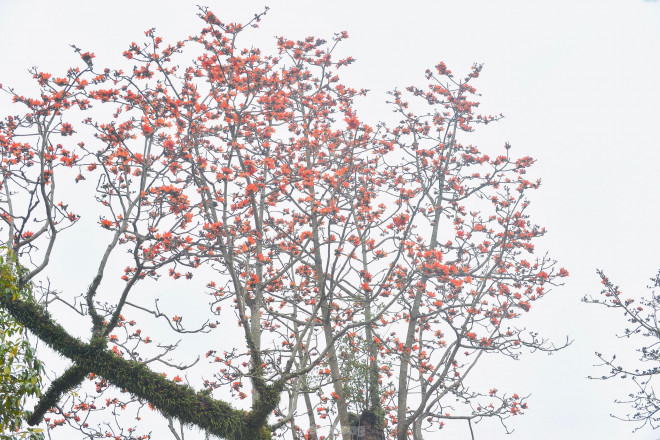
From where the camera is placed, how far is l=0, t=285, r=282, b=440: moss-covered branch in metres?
8.36

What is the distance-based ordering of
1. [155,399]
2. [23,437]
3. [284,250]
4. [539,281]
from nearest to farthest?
[23,437] < [155,399] < [284,250] < [539,281]

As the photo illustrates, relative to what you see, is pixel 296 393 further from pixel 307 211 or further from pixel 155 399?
pixel 307 211

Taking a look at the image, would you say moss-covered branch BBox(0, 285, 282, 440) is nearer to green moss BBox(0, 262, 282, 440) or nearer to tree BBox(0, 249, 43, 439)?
green moss BBox(0, 262, 282, 440)

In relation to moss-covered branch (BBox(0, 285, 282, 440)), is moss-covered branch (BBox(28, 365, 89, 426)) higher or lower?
lower

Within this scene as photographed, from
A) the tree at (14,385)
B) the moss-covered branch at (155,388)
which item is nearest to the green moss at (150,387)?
the moss-covered branch at (155,388)

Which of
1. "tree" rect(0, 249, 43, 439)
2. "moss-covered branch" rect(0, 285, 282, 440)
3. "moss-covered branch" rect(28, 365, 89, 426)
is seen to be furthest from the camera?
"moss-covered branch" rect(28, 365, 89, 426)

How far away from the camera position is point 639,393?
11602 mm

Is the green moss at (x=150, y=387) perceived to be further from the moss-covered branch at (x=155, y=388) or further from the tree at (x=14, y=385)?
the tree at (x=14, y=385)

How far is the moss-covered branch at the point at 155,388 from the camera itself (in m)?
8.36

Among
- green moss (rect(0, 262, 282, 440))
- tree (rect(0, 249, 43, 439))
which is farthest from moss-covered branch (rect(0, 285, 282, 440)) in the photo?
tree (rect(0, 249, 43, 439))

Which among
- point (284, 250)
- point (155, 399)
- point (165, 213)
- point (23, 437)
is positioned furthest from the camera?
point (284, 250)

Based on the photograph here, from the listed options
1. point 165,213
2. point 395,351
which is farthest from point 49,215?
point 395,351

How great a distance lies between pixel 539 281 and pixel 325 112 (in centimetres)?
515

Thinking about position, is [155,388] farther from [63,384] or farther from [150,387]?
[63,384]
